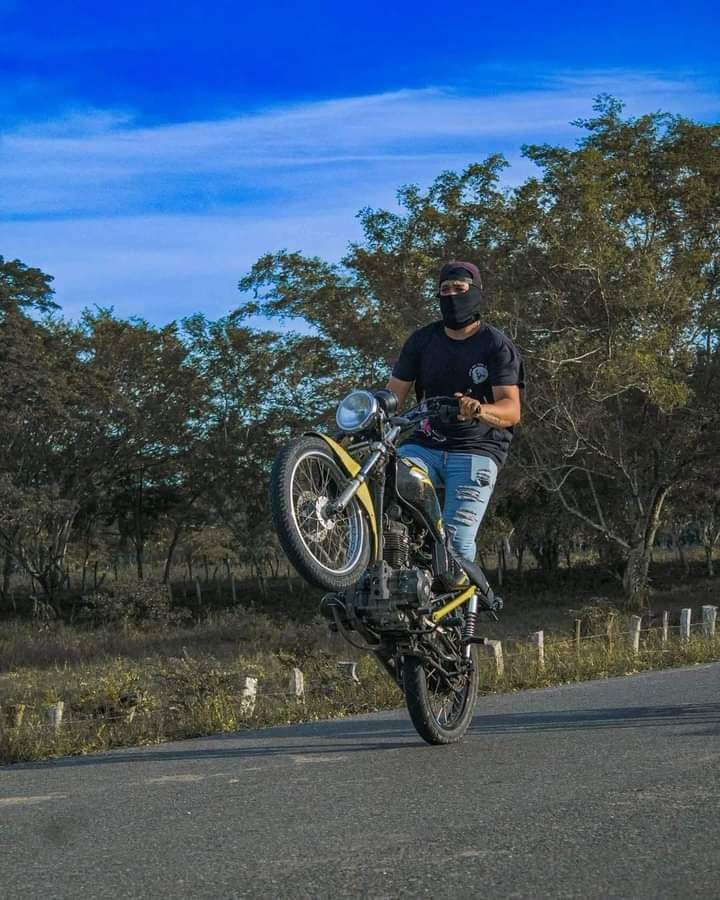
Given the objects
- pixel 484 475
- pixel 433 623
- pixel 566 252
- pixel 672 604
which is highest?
pixel 566 252

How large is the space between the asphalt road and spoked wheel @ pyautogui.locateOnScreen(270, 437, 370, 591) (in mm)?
882

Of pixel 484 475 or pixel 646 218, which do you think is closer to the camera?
pixel 484 475

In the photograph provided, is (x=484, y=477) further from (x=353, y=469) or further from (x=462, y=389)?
(x=353, y=469)

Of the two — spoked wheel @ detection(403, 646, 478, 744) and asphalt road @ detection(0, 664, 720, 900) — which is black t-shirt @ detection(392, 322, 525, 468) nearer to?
spoked wheel @ detection(403, 646, 478, 744)

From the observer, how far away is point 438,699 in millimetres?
6070

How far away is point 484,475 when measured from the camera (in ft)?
20.2

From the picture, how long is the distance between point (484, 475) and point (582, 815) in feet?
8.04

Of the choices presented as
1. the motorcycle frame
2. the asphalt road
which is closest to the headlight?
the motorcycle frame

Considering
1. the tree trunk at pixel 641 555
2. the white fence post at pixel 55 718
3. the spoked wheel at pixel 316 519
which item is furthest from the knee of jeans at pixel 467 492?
the tree trunk at pixel 641 555

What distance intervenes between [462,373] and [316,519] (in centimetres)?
129

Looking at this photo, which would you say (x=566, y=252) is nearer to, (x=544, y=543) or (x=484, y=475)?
(x=484, y=475)

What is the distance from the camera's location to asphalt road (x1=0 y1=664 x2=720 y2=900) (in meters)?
3.31

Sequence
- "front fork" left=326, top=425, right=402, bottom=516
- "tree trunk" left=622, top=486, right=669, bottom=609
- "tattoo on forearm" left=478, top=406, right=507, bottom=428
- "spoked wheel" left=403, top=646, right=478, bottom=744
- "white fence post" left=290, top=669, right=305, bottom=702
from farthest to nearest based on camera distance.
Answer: "tree trunk" left=622, top=486, right=669, bottom=609 → "white fence post" left=290, top=669, right=305, bottom=702 → "tattoo on forearm" left=478, top=406, right=507, bottom=428 → "spoked wheel" left=403, top=646, right=478, bottom=744 → "front fork" left=326, top=425, right=402, bottom=516

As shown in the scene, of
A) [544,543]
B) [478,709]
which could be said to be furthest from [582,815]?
[544,543]
